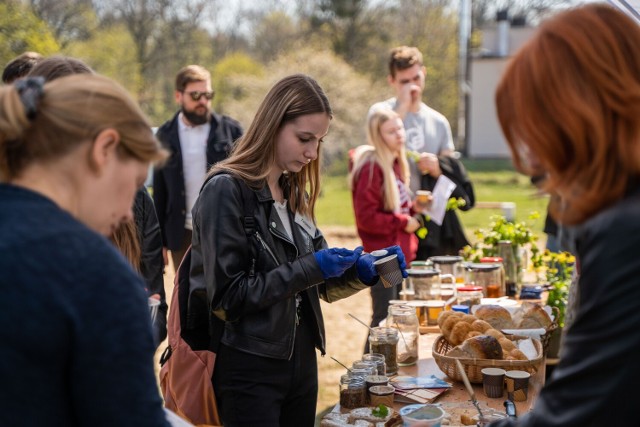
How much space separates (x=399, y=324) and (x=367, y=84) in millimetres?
21923

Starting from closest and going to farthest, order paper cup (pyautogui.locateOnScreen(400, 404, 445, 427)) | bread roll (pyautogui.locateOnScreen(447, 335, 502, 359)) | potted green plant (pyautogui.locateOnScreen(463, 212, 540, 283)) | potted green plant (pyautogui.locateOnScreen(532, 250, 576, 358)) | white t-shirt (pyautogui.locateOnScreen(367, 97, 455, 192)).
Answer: paper cup (pyautogui.locateOnScreen(400, 404, 445, 427))
bread roll (pyautogui.locateOnScreen(447, 335, 502, 359))
potted green plant (pyautogui.locateOnScreen(532, 250, 576, 358))
potted green plant (pyautogui.locateOnScreen(463, 212, 540, 283))
white t-shirt (pyautogui.locateOnScreen(367, 97, 455, 192))

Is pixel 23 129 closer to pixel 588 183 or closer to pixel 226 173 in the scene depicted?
pixel 588 183

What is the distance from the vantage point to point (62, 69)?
2.37 meters

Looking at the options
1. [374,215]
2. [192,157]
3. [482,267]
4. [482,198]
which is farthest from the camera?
[482,198]

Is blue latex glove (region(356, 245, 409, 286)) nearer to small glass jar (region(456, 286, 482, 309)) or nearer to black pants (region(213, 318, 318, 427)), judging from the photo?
black pants (region(213, 318, 318, 427))

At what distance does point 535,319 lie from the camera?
3.34 metres

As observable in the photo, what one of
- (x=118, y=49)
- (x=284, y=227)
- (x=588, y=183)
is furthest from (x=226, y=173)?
(x=118, y=49)

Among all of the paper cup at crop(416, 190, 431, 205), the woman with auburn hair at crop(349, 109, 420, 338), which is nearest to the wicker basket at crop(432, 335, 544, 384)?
the woman with auburn hair at crop(349, 109, 420, 338)

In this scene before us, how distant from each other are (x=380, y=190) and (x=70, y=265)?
381 centimetres

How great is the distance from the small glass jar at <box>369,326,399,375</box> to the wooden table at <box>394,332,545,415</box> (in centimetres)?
5

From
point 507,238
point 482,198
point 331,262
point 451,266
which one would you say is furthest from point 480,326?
point 482,198

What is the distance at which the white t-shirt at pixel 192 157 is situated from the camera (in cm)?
589

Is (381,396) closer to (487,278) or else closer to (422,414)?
(422,414)

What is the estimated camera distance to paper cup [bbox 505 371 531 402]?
8.61 feet
